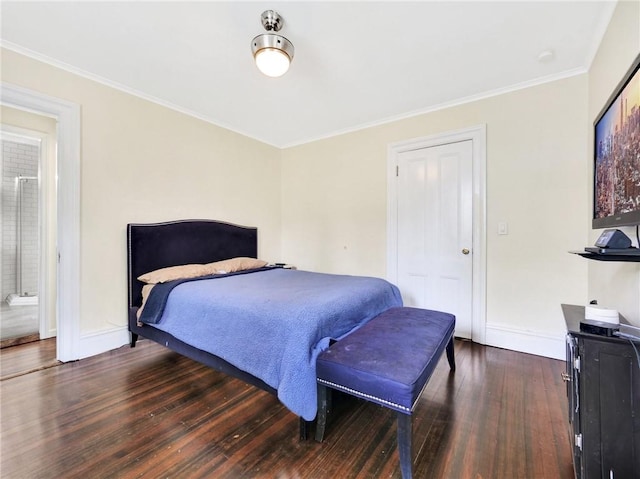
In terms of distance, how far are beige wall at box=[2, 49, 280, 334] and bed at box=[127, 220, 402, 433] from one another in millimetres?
174

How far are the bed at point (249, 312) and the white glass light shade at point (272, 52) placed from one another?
1.59 m

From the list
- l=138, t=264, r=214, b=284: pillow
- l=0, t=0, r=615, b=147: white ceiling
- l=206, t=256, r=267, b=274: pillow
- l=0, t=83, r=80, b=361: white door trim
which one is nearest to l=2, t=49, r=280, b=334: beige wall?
l=0, t=83, r=80, b=361: white door trim

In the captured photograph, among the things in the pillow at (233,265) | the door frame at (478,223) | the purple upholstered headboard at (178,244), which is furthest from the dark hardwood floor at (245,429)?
the pillow at (233,265)

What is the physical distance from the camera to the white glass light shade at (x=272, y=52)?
1.86 m

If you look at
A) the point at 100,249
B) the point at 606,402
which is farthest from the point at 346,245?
the point at 606,402

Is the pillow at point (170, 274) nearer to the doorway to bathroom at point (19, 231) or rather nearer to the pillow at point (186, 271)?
the pillow at point (186, 271)

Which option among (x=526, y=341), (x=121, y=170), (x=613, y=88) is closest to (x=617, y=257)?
(x=613, y=88)

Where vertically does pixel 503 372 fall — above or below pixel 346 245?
below

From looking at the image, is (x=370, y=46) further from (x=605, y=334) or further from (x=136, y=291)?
(x=136, y=291)

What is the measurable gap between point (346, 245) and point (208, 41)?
259 centimetres

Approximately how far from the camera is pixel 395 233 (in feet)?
11.0

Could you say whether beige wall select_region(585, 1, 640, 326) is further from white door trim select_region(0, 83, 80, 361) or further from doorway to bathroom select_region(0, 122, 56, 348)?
doorway to bathroom select_region(0, 122, 56, 348)

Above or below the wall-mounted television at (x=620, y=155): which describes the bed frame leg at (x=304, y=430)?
below

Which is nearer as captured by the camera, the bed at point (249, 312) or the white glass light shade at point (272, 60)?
the bed at point (249, 312)
